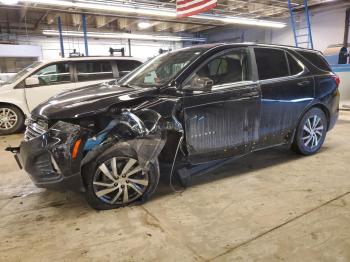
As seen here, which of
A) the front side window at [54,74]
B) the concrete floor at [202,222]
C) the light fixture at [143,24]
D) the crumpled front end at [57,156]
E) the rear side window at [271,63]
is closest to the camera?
the concrete floor at [202,222]

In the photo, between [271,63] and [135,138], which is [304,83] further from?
[135,138]

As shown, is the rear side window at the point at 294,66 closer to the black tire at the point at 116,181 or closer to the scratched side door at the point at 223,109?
the scratched side door at the point at 223,109

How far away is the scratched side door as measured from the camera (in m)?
2.96

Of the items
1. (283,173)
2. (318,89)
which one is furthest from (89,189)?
(318,89)

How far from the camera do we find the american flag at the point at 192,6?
7366mm

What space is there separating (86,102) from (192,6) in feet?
19.8

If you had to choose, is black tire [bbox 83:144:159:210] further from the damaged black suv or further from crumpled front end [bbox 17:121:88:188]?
crumpled front end [bbox 17:121:88:188]

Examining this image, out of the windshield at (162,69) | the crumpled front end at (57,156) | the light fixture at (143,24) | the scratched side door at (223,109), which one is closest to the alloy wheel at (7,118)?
the windshield at (162,69)

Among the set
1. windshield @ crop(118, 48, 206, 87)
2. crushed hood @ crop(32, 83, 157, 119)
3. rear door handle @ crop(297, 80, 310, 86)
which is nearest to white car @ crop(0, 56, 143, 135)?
windshield @ crop(118, 48, 206, 87)

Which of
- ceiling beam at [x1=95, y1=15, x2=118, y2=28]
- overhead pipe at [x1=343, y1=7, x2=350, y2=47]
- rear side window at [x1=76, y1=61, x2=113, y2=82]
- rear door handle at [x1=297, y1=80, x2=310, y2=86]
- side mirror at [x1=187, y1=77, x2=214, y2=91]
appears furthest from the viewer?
ceiling beam at [x1=95, y1=15, x2=118, y2=28]

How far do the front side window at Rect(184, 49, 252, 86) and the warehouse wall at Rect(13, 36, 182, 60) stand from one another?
13.2 metres

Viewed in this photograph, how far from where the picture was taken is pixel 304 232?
235cm

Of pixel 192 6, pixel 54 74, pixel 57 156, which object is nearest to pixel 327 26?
pixel 192 6

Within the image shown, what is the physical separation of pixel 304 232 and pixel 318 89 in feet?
7.43
